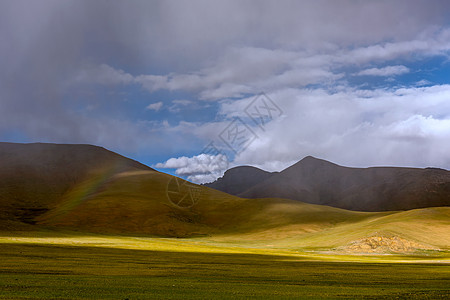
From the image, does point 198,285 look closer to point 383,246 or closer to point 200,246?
point 200,246

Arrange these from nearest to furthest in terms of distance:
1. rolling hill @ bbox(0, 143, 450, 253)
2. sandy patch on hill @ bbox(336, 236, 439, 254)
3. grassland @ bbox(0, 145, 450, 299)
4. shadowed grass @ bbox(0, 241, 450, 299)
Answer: shadowed grass @ bbox(0, 241, 450, 299), grassland @ bbox(0, 145, 450, 299), sandy patch on hill @ bbox(336, 236, 439, 254), rolling hill @ bbox(0, 143, 450, 253)

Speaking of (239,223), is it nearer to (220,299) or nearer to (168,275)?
(168,275)

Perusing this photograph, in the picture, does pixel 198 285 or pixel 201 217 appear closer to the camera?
pixel 198 285

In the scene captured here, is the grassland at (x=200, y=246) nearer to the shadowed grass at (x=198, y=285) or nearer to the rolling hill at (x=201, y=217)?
Answer: the shadowed grass at (x=198, y=285)

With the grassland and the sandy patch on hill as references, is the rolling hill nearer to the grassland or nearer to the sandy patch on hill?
the sandy patch on hill

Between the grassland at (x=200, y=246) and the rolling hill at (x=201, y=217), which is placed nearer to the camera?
the grassland at (x=200, y=246)

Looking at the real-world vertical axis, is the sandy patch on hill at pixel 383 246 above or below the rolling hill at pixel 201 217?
below

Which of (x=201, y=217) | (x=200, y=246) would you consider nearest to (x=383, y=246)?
(x=200, y=246)

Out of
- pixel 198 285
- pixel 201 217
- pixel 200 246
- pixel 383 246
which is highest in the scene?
pixel 201 217

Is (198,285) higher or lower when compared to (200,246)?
higher

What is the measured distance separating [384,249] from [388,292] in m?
55.6

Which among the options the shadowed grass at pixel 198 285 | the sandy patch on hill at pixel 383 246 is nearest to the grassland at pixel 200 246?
the shadowed grass at pixel 198 285

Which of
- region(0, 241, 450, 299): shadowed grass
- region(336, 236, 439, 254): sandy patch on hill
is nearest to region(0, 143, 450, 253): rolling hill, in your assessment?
region(336, 236, 439, 254): sandy patch on hill

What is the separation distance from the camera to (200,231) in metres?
134
